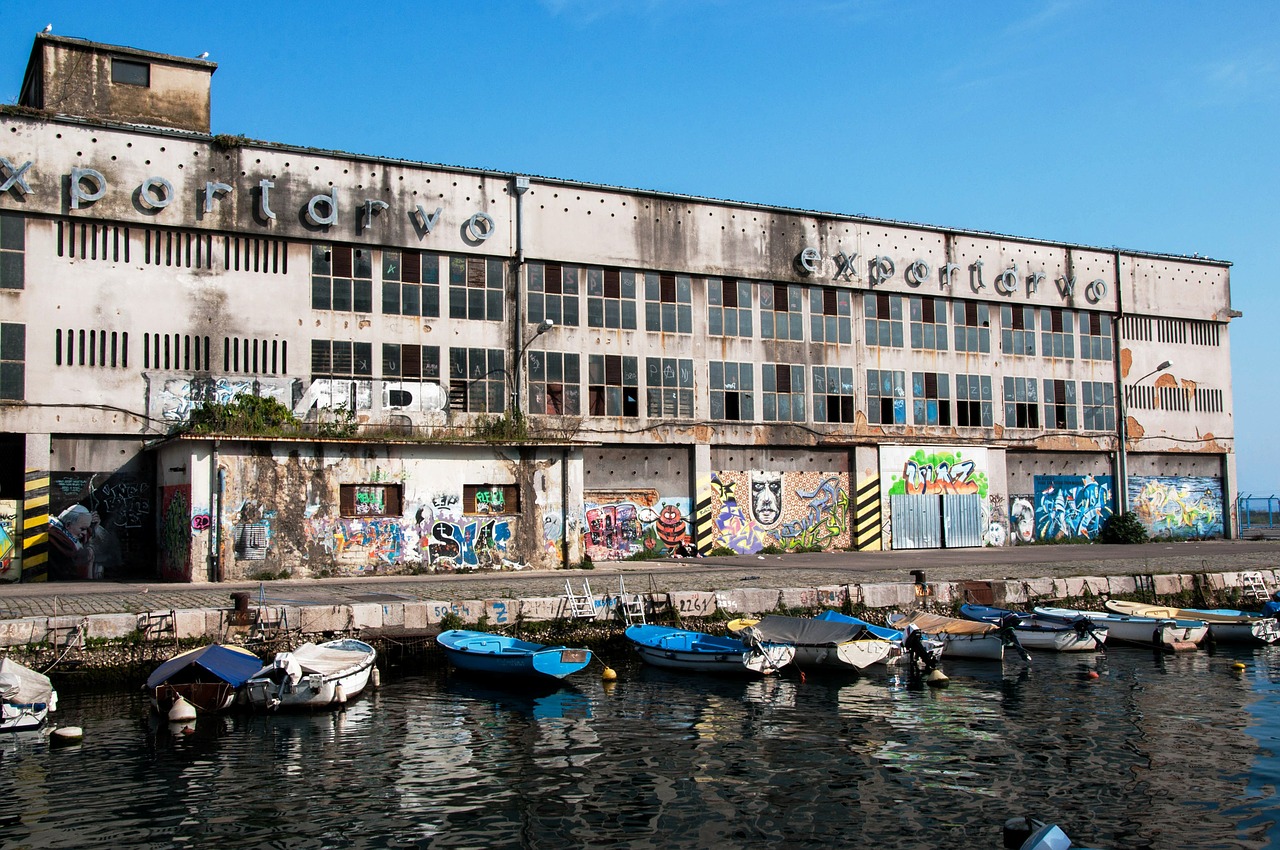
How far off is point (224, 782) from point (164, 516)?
21342 millimetres

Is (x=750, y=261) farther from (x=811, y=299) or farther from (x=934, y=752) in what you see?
(x=934, y=752)

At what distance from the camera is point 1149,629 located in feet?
95.3

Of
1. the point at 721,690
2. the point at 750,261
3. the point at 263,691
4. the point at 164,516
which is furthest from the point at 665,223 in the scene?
the point at 263,691

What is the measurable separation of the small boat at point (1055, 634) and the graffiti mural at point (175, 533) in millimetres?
23781

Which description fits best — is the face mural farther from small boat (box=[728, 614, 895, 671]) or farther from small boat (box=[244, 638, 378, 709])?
small boat (box=[244, 638, 378, 709])

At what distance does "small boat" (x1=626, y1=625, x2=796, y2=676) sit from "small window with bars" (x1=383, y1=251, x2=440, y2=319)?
734 inches

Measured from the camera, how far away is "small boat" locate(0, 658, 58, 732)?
18.5 metres

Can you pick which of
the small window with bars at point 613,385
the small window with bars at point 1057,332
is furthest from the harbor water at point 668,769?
the small window with bars at point 1057,332

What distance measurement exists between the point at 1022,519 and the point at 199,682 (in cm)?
4182

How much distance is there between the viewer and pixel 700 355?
45000 mm

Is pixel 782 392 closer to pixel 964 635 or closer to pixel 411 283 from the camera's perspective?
pixel 411 283

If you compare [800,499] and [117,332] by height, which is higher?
[117,332]

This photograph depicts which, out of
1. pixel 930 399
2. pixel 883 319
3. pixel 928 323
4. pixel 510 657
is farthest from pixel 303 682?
pixel 928 323

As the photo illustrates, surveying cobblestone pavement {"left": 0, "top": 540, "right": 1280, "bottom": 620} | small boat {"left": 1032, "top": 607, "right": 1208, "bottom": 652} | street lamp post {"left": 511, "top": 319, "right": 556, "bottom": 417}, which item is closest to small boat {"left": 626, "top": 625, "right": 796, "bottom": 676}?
cobblestone pavement {"left": 0, "top": 540, "right": 1280, "bottom": 620}
